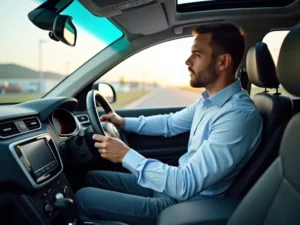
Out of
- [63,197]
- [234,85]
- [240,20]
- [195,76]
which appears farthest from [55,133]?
[240,20]

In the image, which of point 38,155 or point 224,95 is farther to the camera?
point 224,95

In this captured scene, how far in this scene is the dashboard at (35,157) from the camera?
1.75 metres

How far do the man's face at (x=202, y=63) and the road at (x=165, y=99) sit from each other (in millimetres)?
1260

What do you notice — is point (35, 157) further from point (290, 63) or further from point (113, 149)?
point (290, 63)

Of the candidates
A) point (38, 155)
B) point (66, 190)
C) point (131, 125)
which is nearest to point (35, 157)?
point (38, 155)

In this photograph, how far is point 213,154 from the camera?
180 cm

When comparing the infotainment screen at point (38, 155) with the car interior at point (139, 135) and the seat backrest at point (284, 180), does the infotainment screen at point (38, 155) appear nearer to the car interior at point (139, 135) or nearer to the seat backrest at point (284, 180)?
the car interior at point (139, 135)

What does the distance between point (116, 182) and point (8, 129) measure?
0.84 meters

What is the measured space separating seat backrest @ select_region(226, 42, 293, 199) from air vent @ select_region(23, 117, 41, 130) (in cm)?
105

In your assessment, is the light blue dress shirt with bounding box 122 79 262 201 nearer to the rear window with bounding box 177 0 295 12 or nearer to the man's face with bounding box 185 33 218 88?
the man's face with bounding box 185 33 218 88

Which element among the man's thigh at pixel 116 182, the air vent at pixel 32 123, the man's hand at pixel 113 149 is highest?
the air vent at pixel 32 123

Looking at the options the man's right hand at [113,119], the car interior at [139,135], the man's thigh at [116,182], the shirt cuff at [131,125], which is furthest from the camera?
the shirt cuff at [131,125]

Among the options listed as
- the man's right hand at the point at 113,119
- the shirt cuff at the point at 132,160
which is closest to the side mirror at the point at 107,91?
the man's right hand at the point at 113,119

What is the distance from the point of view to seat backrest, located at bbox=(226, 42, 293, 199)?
190cm
